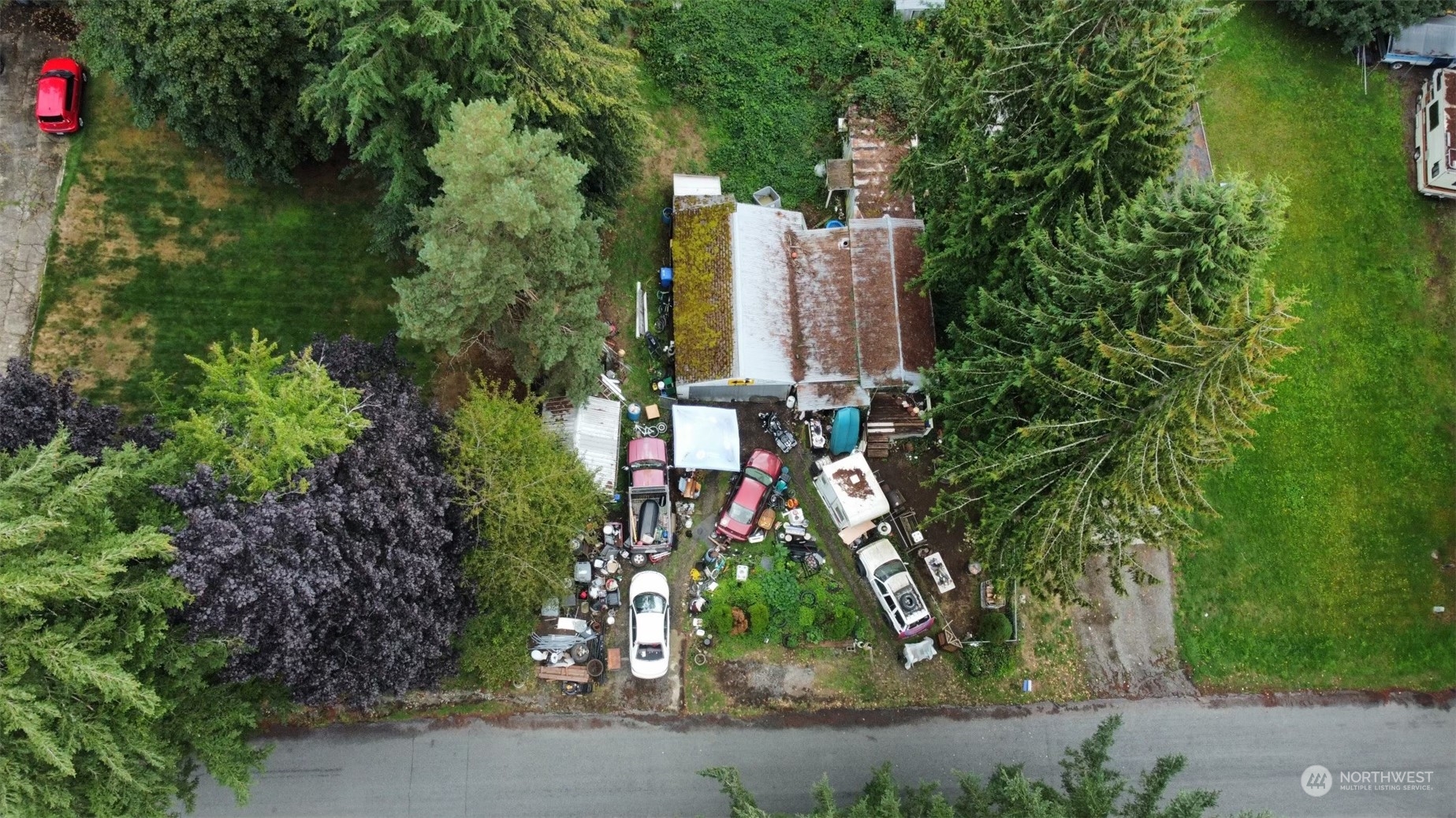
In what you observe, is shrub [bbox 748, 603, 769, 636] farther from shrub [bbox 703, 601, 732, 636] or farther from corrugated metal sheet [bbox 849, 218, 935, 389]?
corrugated metal sheet [bbox 849, 218, 935, 389]

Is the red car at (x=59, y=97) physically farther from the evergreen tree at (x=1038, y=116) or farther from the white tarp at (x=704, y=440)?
the evergreen tree at (x=1038, y=116)

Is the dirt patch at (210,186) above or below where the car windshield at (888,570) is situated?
above

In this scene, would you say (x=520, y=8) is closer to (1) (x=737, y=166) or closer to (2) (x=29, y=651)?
(1) (x=737, y=166)

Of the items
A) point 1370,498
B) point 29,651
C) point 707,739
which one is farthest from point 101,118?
point 1370,498

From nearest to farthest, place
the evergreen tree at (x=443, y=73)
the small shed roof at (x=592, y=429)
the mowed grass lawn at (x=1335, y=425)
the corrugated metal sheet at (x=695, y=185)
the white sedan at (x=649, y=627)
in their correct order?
the evergreen tree at (x=443, y=73) → the white sedan at (x=649, y=627) → the small shed roof at (x=592, y=429) → the mowed grass lawn at (x=1335, y=425) → the corrugated metal sheet at (x=695, y=185)

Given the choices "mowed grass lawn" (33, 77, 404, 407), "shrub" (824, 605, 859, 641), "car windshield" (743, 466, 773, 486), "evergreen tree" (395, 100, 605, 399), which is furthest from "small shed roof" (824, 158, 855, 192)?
"mowed grass lawn" (33, 77, 404, 407)

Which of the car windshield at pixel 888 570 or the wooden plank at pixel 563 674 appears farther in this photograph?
the car windshield at pixel 888 570

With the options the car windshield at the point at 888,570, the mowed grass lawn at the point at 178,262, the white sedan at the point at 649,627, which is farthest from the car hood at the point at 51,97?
the car windshield at the point at 888,570
